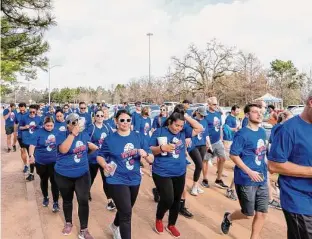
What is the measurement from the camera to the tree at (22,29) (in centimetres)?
528

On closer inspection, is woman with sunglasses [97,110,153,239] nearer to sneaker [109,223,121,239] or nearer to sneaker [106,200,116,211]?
sneaker [109,223,121,239]

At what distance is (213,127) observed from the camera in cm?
781

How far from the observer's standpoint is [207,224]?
17.2 feet

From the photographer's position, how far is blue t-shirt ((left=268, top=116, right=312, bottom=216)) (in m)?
2.58

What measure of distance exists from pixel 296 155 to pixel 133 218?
3.60 metres

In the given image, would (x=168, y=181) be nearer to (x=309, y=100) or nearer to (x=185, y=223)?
(x=185, y=223)

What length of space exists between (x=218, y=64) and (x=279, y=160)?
4311 centimetres

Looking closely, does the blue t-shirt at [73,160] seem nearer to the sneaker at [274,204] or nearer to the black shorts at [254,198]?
the black shorts at [254,198]

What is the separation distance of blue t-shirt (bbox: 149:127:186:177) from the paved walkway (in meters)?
0.97

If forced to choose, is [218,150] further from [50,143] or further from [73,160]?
[73,160]

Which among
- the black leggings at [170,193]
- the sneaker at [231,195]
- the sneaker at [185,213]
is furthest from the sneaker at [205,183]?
the black leggings at [170,193]

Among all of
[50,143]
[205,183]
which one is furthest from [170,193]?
[205,183]

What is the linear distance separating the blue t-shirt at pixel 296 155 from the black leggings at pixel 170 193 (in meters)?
2.15

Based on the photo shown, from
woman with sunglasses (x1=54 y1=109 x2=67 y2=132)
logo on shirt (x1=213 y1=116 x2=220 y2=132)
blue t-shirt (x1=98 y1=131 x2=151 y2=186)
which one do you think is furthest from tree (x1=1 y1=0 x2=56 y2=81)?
logo on shirt (x1=213 y1=116 x2=220 y2=132)
